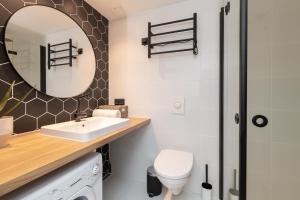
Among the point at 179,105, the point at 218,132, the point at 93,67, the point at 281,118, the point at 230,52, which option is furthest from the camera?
the point at 93,67

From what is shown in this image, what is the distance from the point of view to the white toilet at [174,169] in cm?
121

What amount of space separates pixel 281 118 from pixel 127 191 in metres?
1.63

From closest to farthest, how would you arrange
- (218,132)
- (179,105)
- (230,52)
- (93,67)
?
1. (230,52)
2. (218,132)
3. (179,105)
4. (93,67)

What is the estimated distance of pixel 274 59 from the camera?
120 cm

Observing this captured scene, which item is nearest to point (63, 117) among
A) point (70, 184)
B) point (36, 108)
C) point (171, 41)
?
point (36, 108)

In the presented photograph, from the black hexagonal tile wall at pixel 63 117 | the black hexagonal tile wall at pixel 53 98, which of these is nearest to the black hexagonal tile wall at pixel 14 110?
the black hexagonal tile wall at pixel 53 98

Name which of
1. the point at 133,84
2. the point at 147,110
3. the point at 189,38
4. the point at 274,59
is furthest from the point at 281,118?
the point at 133,84

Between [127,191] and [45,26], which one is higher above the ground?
[45,26]

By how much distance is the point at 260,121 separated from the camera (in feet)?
4.09

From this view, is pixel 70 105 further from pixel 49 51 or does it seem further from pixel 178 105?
pixel 178 105

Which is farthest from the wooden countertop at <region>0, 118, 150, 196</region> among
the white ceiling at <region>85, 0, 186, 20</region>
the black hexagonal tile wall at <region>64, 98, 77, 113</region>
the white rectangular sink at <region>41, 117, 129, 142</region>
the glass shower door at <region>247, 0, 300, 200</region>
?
the white ceiling at <region>85, 0, 186, 20</region>

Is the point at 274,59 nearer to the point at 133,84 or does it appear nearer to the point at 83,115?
the point at 133,84

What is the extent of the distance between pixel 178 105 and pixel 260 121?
0.69 metres

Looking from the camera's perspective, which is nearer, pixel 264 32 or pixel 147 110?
pixel 264 32
